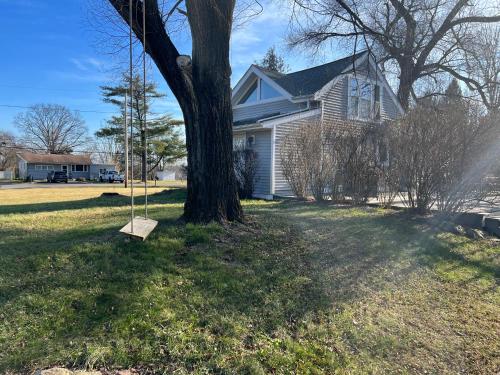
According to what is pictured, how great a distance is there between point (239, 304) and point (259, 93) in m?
14.4

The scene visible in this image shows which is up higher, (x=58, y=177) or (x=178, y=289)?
(x=58, y=177)

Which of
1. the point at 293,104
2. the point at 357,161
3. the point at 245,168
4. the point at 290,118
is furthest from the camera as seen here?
the point at 293,104

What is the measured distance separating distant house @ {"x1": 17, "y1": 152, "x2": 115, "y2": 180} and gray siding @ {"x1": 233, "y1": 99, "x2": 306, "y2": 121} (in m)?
39.6

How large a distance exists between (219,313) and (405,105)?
18250 mm

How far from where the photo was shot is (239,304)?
330 centimetres

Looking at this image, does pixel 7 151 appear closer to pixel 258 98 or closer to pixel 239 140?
pixel 258 98

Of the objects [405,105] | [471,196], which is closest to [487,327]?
[471,196]

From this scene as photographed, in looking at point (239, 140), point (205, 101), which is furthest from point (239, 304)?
point (239, 140)

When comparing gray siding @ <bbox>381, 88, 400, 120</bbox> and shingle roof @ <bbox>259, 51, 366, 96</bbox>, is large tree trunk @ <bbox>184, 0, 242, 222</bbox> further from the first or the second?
gray siding @ <bbox>381, 88, 400, 120</bbox>

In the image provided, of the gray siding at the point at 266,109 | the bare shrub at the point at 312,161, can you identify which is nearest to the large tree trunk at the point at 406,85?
the gray siding at the point at 266,109

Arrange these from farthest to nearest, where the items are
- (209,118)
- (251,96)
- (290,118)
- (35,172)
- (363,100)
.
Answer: (35,172)
(251,96)
(363,100)
(290,118)
(209,118)

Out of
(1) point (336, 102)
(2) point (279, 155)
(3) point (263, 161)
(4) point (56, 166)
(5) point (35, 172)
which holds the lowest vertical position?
(5) point (35, 172)

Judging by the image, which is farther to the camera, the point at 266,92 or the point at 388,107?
the point at 388,107

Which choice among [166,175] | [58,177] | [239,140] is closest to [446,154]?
[239,140]
